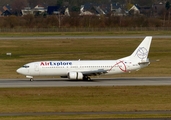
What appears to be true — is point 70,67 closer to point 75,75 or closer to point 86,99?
point 75,75

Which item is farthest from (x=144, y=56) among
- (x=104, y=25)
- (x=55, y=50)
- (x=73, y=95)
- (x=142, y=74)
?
(x=104, y=25)

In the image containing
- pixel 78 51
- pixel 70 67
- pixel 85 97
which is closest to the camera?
pixel 85 97

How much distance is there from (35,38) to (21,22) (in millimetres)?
47874

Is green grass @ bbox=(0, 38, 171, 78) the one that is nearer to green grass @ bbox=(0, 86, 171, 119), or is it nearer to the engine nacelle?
the engine nacelle

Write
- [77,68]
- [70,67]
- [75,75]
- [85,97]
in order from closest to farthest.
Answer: [85,97]
[75,75]
[70,67]
[77,68]

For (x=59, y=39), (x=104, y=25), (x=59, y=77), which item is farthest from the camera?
(x=104, y=25)

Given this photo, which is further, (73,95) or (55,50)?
(55,50)

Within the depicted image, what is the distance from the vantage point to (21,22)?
172 metres

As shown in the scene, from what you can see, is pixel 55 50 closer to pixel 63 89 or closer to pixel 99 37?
pixel 99 37

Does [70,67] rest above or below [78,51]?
above

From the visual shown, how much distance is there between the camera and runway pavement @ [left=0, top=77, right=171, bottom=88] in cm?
5973

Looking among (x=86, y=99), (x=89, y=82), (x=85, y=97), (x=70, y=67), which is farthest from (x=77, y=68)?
(x=86, y=99)

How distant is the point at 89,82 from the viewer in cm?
6269

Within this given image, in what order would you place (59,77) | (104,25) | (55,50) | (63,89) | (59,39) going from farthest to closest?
(104,25) < (59,39) < (55,50) < (59,77) < (63,89)
